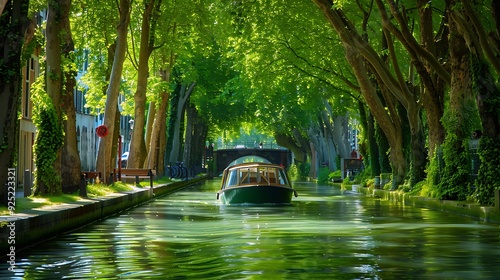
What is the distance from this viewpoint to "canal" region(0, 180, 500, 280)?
52.3ft

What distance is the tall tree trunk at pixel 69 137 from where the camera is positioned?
36750 millimetres

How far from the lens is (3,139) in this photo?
25.0 m

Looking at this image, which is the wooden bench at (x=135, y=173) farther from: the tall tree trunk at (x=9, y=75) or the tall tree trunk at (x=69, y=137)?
the tall tree trunk at (x=9, y=75)

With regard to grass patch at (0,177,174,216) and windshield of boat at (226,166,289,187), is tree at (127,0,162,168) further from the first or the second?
windshield of boat at (226,166,289,187)

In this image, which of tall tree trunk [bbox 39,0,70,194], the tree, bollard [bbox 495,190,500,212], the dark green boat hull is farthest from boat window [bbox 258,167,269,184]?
bollard [bbox 495,190,500,212]

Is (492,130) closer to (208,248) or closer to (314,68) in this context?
(208,248)

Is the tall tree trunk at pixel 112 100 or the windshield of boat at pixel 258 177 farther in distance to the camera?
the tall tree trunk at pixel 112 100

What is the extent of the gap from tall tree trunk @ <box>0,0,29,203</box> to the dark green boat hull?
1931cm

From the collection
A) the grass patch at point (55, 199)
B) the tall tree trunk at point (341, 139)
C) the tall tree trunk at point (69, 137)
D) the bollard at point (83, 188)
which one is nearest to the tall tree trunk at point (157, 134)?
the tall tree trunk at point (341, 139)

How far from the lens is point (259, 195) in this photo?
1730 inches

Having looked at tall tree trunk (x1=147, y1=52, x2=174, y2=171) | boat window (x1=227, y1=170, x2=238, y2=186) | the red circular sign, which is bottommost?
boat window (x1=227, y1=170, x2=238, y2=186)

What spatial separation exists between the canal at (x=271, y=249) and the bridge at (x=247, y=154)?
112m

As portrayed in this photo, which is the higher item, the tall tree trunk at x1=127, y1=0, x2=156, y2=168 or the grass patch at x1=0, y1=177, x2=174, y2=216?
the tall tree trunk at x1=127, y1=0, x2=156, y2=168

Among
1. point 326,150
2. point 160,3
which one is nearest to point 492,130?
point 160,3
